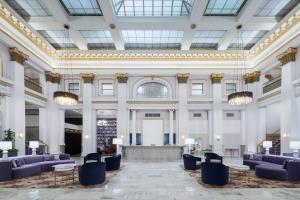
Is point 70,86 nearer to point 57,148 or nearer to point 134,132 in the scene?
point 57,148

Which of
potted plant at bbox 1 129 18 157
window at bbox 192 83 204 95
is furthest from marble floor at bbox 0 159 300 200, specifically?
window at bbox 192 83 204 95

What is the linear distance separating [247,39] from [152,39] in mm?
5170

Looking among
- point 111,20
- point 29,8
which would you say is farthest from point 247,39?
point 29,8

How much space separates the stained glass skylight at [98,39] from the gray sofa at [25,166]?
638 cm

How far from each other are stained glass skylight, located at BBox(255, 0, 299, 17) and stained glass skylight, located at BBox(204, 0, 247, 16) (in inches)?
34.8

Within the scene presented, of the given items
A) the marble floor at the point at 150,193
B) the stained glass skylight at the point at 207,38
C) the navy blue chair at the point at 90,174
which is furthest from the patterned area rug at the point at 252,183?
the stained glass skylight at the point at 207,38

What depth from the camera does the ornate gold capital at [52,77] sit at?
58.7 ft

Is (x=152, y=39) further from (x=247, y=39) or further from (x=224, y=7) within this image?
(x=247, y=39)

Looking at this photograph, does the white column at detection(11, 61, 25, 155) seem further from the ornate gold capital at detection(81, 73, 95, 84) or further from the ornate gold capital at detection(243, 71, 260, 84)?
the ornate gold capital at detection(243, 71, 260, 84)

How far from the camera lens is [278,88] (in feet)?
49.3

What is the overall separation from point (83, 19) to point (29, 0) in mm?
2412

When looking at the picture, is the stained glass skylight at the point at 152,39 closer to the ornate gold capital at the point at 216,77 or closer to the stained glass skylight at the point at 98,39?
the stained glass skylight at the point at 98,39

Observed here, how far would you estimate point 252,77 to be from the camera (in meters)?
18.1

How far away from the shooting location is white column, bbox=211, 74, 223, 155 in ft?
60.1
